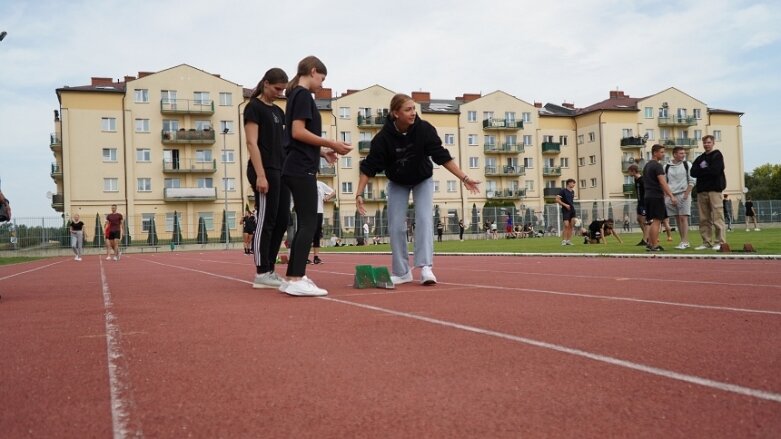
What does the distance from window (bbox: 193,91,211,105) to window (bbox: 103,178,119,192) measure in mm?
9958

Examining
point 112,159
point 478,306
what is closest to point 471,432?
point 478,306

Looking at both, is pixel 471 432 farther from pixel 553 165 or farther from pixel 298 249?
pixel 553 165

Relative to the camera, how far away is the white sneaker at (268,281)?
6984 mm

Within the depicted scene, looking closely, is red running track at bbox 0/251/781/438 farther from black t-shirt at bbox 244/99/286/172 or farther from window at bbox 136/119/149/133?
window at bbox 136/119/149/133

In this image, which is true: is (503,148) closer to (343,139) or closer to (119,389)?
(343,139)

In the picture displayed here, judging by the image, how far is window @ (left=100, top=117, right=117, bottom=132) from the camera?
191 feet

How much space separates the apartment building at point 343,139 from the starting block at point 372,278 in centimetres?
3929

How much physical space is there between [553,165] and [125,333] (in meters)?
77.5

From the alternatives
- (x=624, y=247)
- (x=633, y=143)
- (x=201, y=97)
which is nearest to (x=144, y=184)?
(x=201, y=97)

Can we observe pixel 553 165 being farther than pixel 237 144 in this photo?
Yes

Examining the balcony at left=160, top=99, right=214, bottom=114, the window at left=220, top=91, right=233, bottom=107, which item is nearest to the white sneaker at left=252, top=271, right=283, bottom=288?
the balcony at left=160, top=99, right=214, bottom=114

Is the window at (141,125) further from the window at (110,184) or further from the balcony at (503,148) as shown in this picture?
the balcony at (503,148)

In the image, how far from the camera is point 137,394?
2.57m

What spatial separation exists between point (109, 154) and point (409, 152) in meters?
57.3
